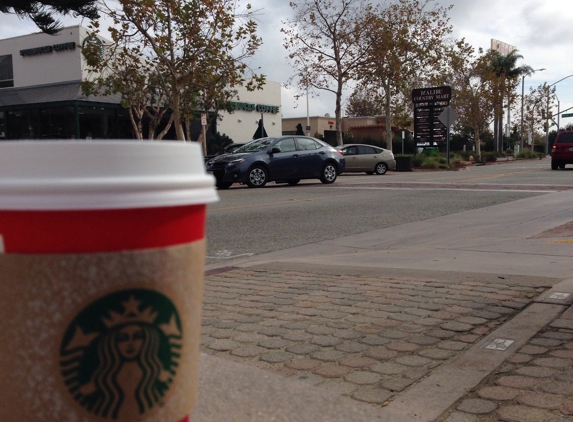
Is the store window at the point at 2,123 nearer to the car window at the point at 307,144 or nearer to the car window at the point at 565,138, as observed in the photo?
the car window at the point at 307,144

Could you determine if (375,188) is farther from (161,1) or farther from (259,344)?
(259,344)

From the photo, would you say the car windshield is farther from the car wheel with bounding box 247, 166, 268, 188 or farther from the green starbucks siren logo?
the green starbucks siren logo

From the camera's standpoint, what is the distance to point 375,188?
1777 cm

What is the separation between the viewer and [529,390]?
298 cm

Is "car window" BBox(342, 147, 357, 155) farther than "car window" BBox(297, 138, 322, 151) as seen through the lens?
Yes

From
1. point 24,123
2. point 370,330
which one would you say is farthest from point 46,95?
point 370,330

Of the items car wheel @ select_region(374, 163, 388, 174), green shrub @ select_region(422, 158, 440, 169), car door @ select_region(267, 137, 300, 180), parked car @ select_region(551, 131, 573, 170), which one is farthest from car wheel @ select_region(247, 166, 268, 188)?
green shrub @ select_region(422, 158, 440, 169)

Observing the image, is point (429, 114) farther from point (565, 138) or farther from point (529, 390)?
point (529, 390)

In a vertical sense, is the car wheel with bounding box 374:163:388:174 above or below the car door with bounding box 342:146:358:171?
below

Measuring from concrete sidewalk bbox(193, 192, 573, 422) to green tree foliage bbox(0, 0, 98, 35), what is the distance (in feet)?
31.2

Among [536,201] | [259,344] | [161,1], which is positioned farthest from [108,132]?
[259,344]

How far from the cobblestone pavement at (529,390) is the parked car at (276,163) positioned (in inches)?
600

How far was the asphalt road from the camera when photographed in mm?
8891

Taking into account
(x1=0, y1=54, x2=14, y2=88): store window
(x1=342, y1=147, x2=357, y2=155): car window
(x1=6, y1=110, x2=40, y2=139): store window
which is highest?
(x1=0, y1=54, x2=14, y2=88): store window
